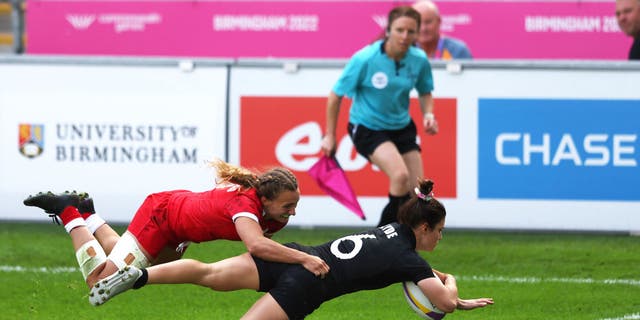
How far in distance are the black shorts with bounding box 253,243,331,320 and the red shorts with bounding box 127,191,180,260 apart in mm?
904

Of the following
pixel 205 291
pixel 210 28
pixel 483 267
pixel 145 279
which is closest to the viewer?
pixel 145 279

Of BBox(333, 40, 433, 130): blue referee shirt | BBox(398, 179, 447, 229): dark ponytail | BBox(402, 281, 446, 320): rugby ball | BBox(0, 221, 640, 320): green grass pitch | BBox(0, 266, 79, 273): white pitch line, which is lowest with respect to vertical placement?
BBox(0, 266, 79, 273): white pitch line

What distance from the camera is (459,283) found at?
1074 cm

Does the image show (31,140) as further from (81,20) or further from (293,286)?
(293,286)

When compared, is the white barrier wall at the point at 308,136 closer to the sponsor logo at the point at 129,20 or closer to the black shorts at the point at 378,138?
the black shorts at the point at 378,138

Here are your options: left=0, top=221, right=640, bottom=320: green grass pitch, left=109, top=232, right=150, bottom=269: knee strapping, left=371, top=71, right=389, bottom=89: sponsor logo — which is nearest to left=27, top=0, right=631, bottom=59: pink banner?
left=0, top=221, right=640, bottom=320: green grass pitch

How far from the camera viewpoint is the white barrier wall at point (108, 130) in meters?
13.2

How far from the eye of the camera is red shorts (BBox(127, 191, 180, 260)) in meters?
9.03

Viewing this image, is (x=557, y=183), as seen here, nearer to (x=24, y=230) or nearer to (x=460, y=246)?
(x=460, y=246)

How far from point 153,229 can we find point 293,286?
1.24 metres

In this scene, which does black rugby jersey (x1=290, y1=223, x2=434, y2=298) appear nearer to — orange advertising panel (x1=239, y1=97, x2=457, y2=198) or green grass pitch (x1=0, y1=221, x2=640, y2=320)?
green grass pitch (x1=0, y1=221, x2=640, y2=320)

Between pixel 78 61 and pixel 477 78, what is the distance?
373 cm

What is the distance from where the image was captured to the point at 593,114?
12.8 m

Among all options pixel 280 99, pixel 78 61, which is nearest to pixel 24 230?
pixel 78 61
